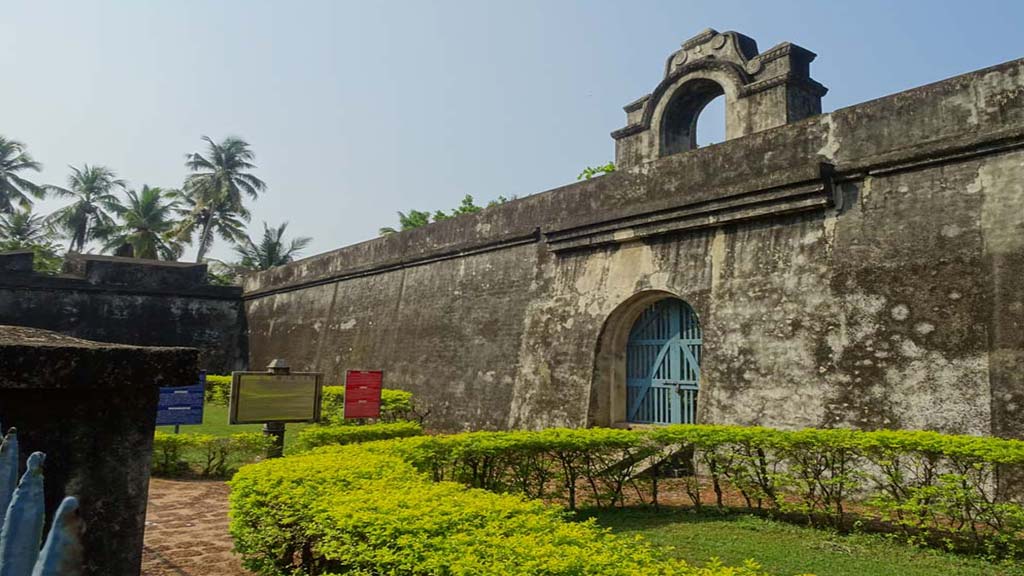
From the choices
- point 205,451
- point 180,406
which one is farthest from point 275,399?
point 180,406

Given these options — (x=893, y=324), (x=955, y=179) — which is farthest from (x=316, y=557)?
(x=955, y=179)

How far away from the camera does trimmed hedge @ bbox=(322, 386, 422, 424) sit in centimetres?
1019

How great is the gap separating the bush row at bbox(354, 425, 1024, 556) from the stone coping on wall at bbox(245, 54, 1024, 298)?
8.34 ft

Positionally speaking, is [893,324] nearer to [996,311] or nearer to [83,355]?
[996,311]

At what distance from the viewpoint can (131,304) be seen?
17000mm

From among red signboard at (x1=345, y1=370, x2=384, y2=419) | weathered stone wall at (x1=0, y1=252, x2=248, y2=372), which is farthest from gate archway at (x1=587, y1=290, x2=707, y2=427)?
weathered stone wall at (x1=0, y1=252, x2=248, y2=372)

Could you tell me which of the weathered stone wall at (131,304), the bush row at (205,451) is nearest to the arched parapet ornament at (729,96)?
the bush row at (205,451)

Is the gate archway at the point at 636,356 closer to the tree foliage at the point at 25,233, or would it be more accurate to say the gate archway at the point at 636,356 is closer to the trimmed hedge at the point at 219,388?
→ the trimmed hedge at the point at 219,388

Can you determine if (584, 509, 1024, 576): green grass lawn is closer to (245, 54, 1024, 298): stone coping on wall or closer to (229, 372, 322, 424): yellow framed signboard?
(245, 54, 1024, 298): stone coping on wall

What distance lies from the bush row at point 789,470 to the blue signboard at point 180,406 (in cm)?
377

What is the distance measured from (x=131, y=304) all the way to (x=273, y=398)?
11.4 m

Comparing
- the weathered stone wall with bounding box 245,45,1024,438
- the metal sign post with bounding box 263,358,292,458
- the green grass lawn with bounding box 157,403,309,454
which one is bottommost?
the green grass lawn with bounding box 157,403,309,454

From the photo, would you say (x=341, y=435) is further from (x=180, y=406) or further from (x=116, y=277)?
(x=116, y=277)

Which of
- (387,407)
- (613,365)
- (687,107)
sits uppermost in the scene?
(687,107)
